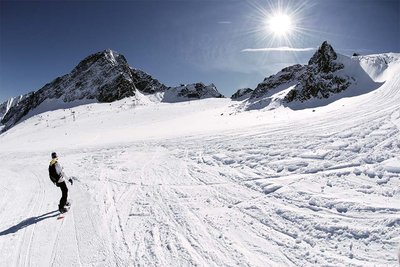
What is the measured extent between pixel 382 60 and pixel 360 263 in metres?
38.5

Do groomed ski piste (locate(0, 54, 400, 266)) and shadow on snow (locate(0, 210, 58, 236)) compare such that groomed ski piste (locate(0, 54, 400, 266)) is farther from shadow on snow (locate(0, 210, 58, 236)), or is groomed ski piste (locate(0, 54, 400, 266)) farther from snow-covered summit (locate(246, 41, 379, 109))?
snow-covered summit (locate(246, 41, 379, 109))

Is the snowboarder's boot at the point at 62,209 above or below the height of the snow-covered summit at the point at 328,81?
below

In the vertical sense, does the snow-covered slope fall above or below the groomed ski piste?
above

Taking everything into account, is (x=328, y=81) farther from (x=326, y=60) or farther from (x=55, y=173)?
(x=55, y=173)

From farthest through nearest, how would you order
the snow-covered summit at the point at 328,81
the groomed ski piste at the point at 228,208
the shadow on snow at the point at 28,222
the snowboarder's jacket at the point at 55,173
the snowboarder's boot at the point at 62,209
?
the snow-covered summit at the point at 328,81 → the snowboarder's jacket at the point at 55,173 → the snowboarder's boot at the point at 62,209 → the shadow on snow at the point at 28,222 → the groomed ski piste at the point at 228,208

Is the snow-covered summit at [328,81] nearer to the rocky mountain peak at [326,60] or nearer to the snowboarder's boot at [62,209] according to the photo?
the rocky mountain peak at [326,60]

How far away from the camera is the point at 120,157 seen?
1549cm

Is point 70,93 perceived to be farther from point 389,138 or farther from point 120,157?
point 389,138

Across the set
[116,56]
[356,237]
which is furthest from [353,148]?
[116,56]

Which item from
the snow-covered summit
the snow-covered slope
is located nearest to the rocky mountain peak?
the snow-covered summit

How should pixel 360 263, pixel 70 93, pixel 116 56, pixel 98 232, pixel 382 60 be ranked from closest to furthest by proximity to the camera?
pixel 360 263 → pixel 98 232 → pixel 382 60 → pixel 70 93 → pixel 116 56

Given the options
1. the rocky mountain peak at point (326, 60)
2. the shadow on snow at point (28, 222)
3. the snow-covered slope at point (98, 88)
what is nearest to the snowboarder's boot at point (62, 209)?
the shadow on snow at point (28, 222)

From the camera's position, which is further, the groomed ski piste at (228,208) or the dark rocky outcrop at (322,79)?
the dark rocky outcrop at (322,79)

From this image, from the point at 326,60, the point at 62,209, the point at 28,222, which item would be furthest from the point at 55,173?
the point at 326,60
